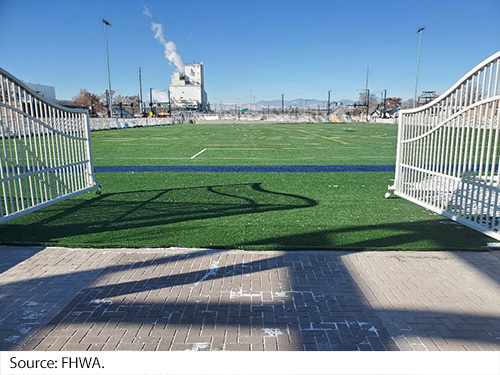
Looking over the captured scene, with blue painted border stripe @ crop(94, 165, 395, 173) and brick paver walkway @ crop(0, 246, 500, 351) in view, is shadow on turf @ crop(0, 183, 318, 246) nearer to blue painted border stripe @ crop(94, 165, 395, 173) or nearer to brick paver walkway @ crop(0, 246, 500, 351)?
brick paver walkway @ crop(0, 246, 500, 351)

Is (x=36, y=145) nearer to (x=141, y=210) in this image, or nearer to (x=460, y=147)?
(x=141, y=210)

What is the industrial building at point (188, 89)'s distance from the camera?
160 m

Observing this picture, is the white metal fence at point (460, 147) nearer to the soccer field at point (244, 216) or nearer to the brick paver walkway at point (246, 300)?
the soccer field at point (244, 216)

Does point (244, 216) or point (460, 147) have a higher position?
point (460, 147)

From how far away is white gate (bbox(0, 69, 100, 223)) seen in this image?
579cm

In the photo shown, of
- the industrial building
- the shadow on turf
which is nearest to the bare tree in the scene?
the industrial building

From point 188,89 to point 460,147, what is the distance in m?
169

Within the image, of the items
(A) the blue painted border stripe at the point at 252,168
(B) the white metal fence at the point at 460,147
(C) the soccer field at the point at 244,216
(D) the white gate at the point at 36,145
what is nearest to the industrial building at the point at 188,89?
(A) the blue painted border stripe at the point at 252,168

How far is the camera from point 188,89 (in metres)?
166

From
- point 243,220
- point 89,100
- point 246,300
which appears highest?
point 89,100

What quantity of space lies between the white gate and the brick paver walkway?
1594 millimetres

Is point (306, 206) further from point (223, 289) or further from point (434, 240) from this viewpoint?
point (223, 289)

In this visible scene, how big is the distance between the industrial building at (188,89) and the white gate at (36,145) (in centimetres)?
15296

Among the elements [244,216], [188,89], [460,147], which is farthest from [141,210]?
[188,89]
